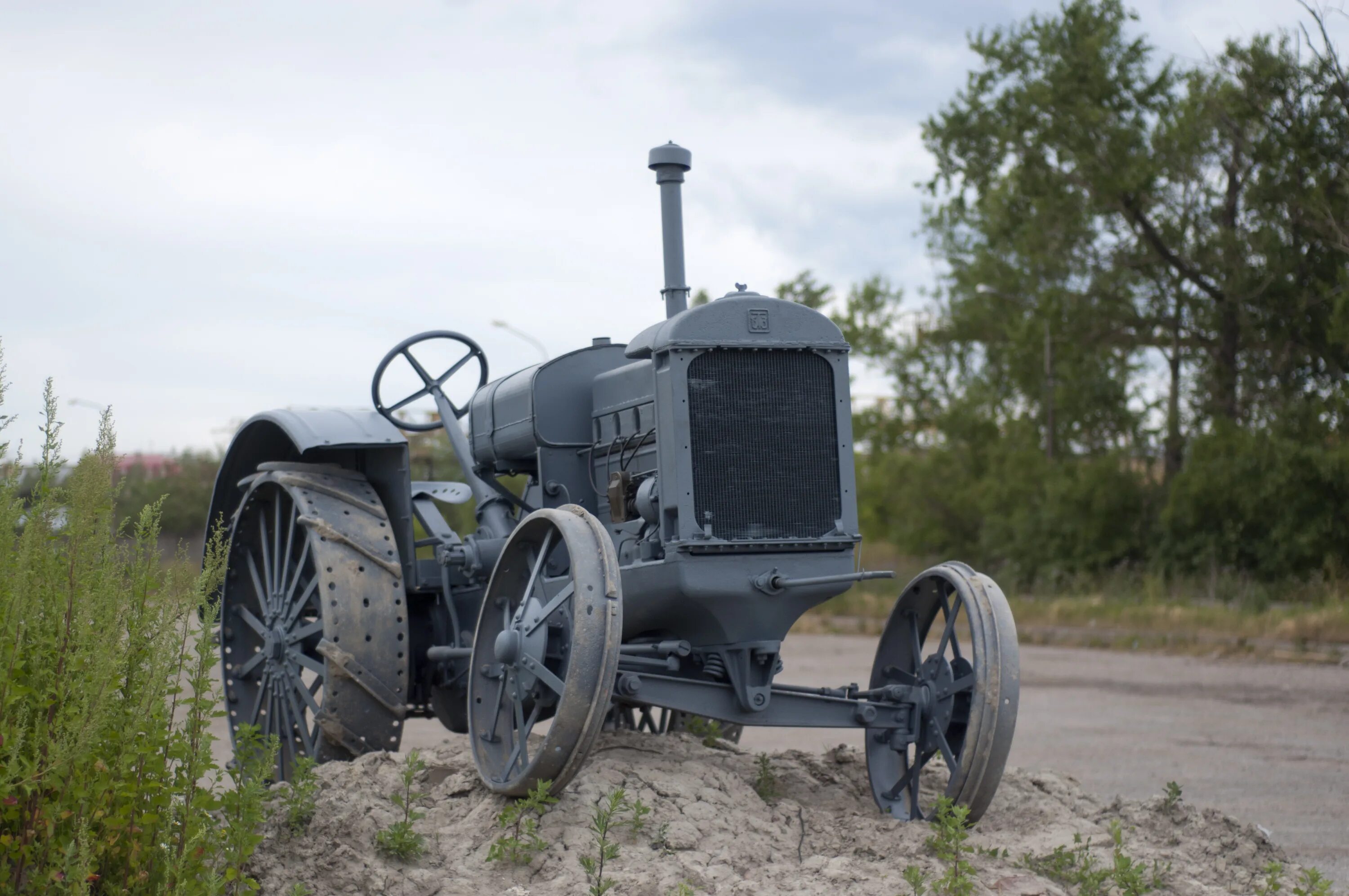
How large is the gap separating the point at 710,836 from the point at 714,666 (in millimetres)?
777

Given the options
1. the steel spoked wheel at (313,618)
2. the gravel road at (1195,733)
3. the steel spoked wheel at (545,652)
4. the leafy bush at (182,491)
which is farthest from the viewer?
the leafy bush at (182,491)

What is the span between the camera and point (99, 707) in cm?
343

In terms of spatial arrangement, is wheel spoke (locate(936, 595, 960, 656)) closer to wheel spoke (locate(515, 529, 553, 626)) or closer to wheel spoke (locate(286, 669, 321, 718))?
wheel spoke (locate(515, 529, 553, 626))

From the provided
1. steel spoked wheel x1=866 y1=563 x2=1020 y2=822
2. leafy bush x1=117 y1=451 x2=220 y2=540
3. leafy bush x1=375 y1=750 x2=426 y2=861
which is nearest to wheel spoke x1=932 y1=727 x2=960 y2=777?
steel spoked wheel x1=866 y1=563 x2=1020 y2=822

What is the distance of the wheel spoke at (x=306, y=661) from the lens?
19.8ft

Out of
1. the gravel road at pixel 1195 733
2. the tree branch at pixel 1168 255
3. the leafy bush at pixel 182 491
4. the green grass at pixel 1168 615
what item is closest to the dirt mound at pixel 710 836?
the gravel road at pixel 1195 733

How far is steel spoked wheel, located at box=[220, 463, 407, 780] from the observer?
18.8 ft

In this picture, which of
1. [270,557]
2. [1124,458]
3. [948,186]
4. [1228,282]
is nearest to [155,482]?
[948,186]

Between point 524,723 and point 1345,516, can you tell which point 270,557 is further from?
point 1345,516

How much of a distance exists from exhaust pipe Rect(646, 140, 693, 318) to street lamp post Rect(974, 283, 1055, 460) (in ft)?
59.6

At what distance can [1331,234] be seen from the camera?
20.0 meters

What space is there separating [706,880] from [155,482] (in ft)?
90.4

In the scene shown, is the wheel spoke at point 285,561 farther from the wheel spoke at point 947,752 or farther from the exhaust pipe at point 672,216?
the wheel spoke at point 947,752

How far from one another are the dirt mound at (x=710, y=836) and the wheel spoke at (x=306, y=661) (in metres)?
0.62
